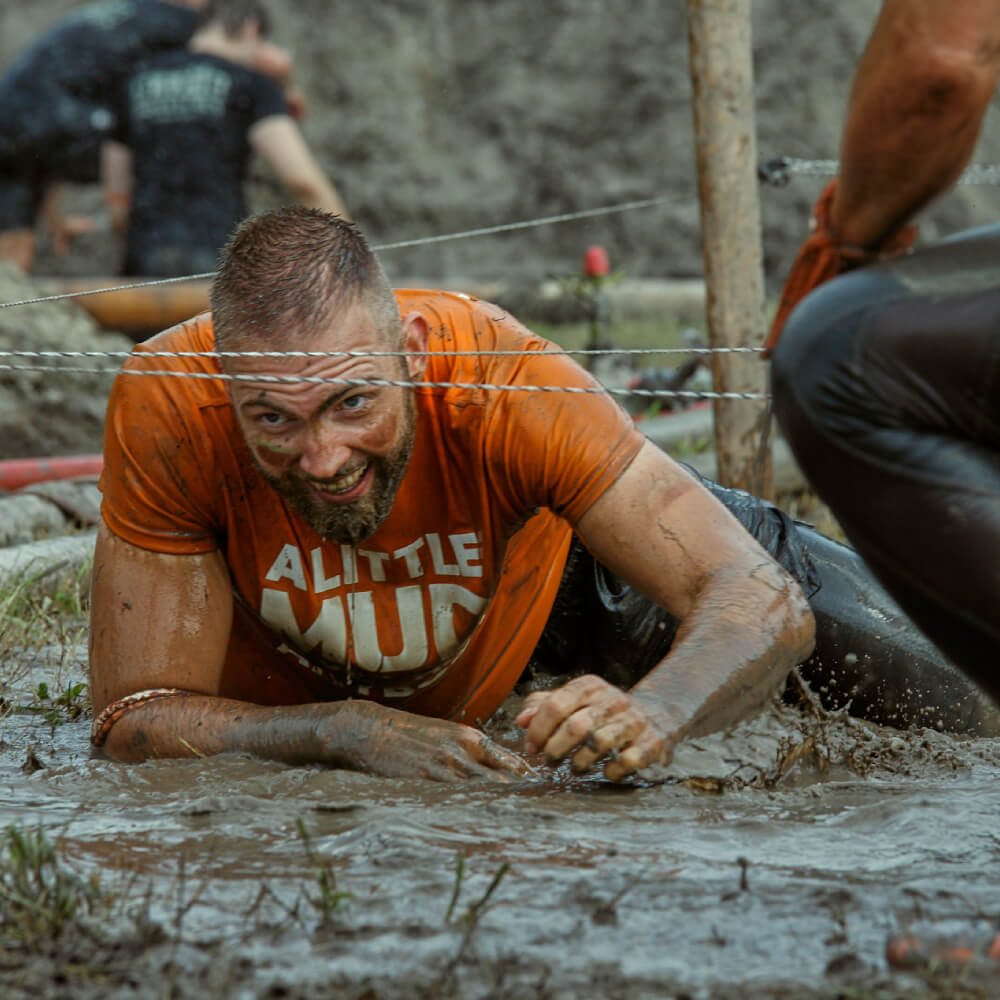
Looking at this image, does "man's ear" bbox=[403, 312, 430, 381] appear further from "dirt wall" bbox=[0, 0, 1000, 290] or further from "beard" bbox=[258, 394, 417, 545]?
"dirt wall" bbox=[0, 0, 1000, 290]

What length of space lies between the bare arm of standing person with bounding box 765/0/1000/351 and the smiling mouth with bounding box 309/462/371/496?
4.01 ft

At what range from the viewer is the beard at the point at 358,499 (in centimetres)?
310

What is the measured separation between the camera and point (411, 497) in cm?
325

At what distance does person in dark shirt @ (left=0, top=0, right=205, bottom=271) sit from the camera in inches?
344

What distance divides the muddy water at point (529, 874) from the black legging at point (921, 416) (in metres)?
0.45

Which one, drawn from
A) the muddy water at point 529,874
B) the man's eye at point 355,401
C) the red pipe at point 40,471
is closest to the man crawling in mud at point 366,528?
the man's eye at point 355,401

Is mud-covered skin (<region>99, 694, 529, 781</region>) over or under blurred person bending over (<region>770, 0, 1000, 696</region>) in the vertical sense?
under

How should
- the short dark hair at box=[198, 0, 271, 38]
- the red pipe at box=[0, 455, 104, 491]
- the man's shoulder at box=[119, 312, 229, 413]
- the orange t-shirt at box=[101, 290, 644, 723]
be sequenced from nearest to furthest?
the orange t-shirt at box=[101, 290, 644, 723], the man's shoulder at box=[119, 312, 229, 413], the red pipe at box=[0, 455, 104, 491], the short dark hair at box=[198, 0, 271, 38]

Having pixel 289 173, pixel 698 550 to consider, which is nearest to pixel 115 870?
pixel 698 550

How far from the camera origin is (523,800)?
2.85m

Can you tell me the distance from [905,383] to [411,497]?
136 cm

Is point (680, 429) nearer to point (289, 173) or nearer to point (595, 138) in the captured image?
point (289, 173)

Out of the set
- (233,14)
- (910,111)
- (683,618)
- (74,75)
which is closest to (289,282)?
(683,618)

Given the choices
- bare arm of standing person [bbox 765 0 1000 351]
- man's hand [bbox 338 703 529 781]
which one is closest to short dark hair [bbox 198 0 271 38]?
man's hand [bbox 338 703 529 781]
